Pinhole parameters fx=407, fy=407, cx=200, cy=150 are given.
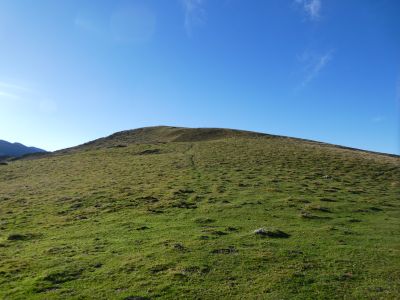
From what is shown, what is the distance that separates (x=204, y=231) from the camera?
1046 inches

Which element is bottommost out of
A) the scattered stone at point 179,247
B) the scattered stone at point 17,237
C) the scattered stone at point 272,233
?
the scattered stone at point 17,237

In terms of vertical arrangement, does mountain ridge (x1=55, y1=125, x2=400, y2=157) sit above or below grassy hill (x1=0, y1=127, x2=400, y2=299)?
above

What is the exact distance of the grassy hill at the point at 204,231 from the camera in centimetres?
1781

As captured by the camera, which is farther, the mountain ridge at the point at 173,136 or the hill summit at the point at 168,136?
the hill summit at the point at 168,136

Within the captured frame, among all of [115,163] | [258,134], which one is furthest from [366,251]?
A: [258,134]

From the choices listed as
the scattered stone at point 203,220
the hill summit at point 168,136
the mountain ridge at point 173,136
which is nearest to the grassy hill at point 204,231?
the scattered stone at point 203,220

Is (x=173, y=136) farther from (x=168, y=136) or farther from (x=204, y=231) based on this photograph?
(x=204, y=231)

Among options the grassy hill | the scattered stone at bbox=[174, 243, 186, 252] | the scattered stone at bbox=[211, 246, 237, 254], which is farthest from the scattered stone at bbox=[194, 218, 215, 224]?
the scattered stone at bbox=[211, 246, 237, 254]

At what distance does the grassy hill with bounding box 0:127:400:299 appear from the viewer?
1781cm

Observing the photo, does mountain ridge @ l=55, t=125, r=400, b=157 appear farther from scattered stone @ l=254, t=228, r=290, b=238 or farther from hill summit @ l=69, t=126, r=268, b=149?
scattered stone @ l=254, t=228, r=290, b=238

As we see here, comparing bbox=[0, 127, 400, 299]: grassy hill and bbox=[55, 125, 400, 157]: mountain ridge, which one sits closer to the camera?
bbox=[0, 127, 400, 299]: grassy hill

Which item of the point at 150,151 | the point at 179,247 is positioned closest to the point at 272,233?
the point at 179,247

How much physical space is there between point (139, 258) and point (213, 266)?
160 inches

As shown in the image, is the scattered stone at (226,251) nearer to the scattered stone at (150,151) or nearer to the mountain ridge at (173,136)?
the scattered stone at (150,151)
